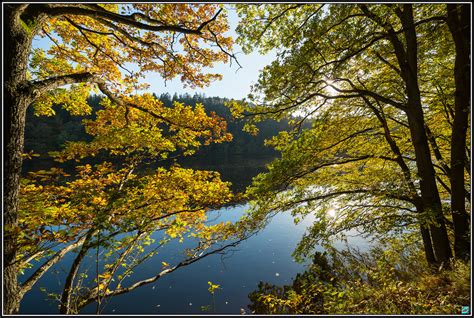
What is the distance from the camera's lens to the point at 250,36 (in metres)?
4.96

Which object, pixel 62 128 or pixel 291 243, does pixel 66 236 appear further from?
pixel 62 128

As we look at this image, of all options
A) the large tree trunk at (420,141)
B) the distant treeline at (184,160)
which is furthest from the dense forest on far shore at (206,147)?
the large tree trunk at (420,141)

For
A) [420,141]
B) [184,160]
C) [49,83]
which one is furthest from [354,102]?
[184,160]

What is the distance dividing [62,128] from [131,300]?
46346 millimetres

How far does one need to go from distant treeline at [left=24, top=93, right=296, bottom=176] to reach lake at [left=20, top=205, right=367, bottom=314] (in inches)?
939

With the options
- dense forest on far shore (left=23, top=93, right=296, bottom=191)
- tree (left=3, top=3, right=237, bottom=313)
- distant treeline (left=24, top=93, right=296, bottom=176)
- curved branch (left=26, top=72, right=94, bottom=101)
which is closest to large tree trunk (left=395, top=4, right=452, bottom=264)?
tree (left=3, top=3, right=237, bottom=313)

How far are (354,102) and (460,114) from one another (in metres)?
2.42

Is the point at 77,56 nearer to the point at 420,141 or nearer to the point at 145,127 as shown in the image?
the point at 145,127

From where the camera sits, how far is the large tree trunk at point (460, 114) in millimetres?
3711

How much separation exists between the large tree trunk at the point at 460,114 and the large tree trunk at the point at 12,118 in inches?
243

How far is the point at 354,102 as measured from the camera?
20.6 ft

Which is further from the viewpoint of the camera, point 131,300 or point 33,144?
point 33,144

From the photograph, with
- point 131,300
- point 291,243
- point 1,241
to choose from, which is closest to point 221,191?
point 1,241

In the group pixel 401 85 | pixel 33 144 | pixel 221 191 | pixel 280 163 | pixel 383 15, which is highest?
pixel 33 144
